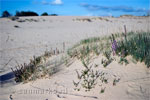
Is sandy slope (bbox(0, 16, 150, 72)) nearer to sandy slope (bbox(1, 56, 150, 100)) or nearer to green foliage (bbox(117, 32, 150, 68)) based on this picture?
sandy slope (bbox(1, 56, 150, 100))

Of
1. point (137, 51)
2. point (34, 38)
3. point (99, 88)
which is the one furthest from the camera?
point (34, 38)

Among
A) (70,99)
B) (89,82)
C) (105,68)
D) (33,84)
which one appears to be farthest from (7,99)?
(105,68)

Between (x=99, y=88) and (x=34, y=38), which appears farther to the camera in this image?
(x=34, y=38)

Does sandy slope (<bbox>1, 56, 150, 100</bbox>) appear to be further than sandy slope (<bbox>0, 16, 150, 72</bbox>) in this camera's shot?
No

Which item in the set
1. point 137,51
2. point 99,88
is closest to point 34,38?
point 137,51

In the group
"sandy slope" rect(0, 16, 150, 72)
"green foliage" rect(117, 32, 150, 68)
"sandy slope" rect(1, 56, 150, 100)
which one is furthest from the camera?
"sandy slope" rect(0, 16, 150, 72)

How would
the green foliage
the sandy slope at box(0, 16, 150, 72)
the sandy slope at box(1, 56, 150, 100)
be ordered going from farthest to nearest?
the sandy slope at box(0, 16, 150, 72), the green foliage, the sandy slope at box(1, 56, 150, 100)

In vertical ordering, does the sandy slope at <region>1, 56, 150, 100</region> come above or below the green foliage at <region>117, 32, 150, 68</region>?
below

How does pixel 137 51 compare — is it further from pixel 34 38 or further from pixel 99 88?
pixel 34 38

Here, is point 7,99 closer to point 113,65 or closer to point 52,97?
point 52,97

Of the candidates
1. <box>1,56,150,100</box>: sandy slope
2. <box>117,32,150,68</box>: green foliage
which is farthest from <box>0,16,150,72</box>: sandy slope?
<box>117,32,150,68</box>: green foliage

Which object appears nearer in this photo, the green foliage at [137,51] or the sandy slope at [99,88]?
the sandy slope at [99,88]

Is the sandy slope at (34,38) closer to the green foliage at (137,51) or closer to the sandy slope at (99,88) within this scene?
the sandy slope at (99,88)

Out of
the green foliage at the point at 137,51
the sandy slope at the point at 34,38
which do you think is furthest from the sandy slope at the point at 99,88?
the sandy slope at the point at 34,38
